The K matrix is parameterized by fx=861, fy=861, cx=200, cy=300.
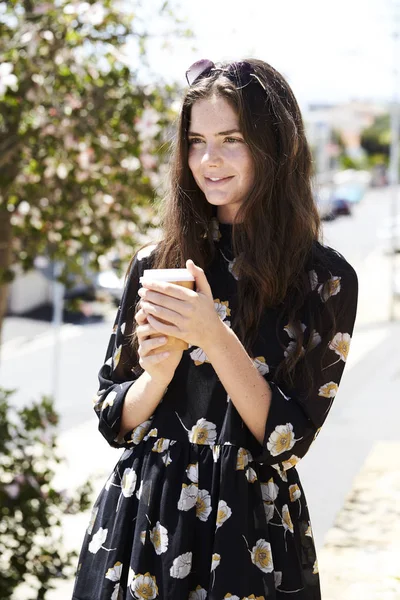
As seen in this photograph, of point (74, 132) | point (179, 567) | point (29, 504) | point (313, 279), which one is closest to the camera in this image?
point (179, 567)

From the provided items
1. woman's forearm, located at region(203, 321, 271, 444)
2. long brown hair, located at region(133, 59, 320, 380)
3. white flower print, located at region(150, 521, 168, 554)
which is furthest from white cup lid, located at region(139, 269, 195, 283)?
white flower print, located at region(150, 521, 168, 554)

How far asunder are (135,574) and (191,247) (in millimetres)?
574

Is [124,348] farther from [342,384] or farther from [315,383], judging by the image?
[342,384]

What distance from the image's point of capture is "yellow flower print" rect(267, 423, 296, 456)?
139 centimetres

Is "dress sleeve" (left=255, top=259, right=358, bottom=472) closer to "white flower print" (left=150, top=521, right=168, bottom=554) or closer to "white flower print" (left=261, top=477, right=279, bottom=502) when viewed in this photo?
"white flower print" (left=261, top=477, right=279, bottom=502)

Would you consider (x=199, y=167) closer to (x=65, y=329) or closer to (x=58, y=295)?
(x=58, y=295)

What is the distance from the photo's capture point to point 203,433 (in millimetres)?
1458

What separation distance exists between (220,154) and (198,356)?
1.16 feet

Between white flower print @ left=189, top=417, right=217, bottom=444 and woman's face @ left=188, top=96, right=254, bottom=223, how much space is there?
39 centimetres

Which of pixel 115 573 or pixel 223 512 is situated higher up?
pixel 223 512

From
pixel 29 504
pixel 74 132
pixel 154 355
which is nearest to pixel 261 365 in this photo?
pixel 154 355

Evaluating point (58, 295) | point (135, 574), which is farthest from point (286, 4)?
point (58, 295)

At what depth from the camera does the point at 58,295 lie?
42.1ft

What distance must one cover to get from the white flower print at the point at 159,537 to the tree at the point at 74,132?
182cm
